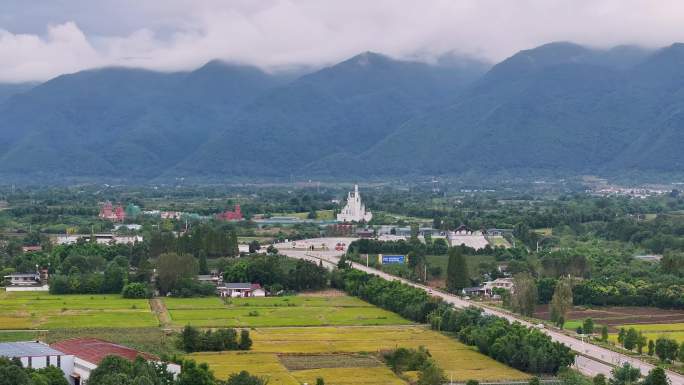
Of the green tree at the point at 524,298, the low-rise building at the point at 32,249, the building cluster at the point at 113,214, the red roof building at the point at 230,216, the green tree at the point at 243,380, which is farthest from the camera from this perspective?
the red roof building at the point at 230,216

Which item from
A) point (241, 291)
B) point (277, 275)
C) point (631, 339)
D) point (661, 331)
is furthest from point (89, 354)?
point (277, 275)

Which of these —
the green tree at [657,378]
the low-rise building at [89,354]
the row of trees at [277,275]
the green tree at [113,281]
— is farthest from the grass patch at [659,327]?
the green tree at [113,281]

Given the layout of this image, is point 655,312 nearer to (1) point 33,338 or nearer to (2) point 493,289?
(2) point 493,289

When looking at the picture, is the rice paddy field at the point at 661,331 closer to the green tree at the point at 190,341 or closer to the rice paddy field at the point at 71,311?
the green tree at the point at 190,341

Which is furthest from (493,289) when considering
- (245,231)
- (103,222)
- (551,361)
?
(103,222)

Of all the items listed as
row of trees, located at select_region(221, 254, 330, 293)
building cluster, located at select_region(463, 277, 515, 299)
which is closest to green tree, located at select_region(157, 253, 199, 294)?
row of trees, located at select_region(221, 254, 330, 293)

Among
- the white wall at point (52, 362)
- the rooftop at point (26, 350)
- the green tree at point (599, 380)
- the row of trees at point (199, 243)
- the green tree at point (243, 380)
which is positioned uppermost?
the row of trees at point (199, 243)
